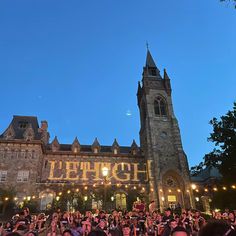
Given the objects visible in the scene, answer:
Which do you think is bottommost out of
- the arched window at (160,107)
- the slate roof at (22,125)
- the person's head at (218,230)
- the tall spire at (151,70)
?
the person's head at (218,230)

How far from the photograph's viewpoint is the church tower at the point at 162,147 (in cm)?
3435

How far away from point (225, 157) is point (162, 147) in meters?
10.3

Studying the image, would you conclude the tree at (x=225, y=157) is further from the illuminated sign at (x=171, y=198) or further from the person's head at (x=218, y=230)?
the person's head at (x=218, y=230)

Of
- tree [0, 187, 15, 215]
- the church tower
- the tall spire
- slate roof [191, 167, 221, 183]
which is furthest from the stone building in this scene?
slate roof [191, 167, 221, 183]

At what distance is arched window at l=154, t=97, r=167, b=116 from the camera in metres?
42.6

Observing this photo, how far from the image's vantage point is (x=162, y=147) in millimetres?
38156

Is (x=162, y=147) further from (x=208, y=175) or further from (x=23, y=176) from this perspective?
(x=23, y=176)

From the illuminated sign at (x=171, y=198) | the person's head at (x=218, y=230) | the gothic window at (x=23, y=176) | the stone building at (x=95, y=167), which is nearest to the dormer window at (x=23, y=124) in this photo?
the stone building at (x=95, y=167)

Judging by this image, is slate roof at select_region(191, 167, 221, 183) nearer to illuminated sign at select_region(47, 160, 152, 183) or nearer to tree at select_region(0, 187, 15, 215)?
illuminated sign at select_region(47, 160, 152, 183)

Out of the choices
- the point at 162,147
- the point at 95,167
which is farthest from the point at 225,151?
the point at 95,167

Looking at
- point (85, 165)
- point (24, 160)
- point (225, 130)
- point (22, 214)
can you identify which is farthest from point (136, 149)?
point (22, 214)

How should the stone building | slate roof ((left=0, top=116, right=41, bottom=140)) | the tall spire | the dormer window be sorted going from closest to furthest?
1. the stone building
2. slate roof ((left=0, top=116, right=41, bottom=140))
3. the dormer window
4. the tall spire

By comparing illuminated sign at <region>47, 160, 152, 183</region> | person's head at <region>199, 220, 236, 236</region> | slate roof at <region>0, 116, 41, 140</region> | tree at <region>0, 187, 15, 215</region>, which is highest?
slate roof at <region>0, 116, 41, 140</region>

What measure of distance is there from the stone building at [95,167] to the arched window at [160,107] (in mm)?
1037
